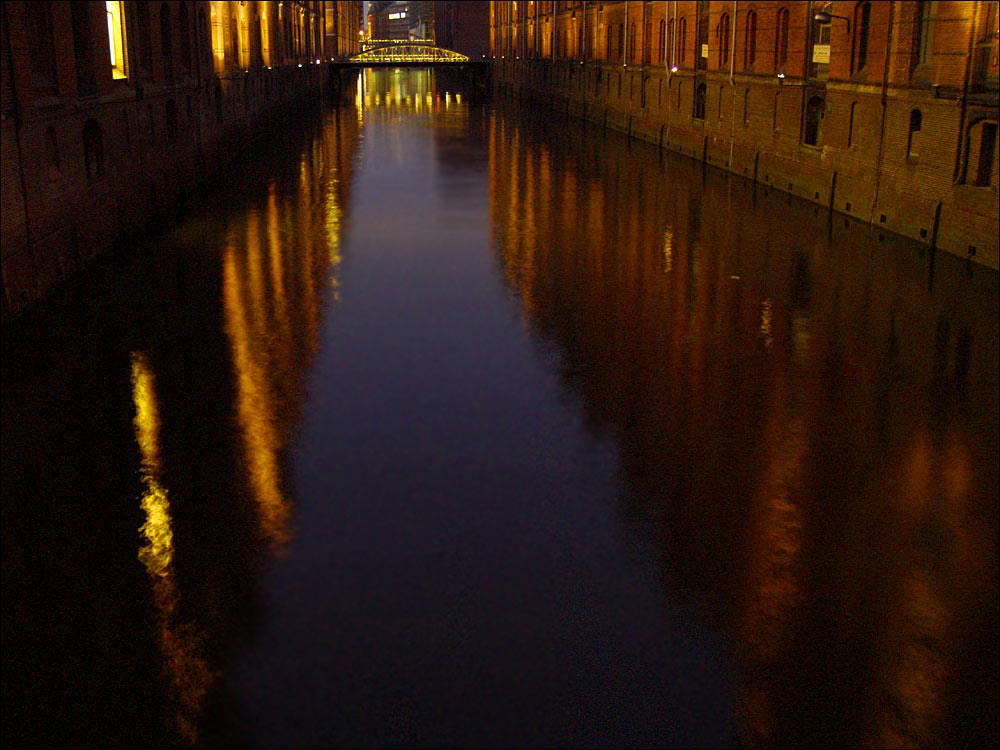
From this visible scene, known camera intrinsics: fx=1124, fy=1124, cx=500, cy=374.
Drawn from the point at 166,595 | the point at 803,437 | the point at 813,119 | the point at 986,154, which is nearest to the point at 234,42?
the point at 813,119

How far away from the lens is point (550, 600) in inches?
297

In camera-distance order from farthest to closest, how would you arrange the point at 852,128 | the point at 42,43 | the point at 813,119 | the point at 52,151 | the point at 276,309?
the point at 813,119 → the point at 852,128 → the point at 42,43 → the point at 52,151 → the point at 276,309

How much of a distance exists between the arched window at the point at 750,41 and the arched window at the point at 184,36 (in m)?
15.7

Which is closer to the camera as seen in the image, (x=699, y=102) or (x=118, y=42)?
(x=118, y=42)

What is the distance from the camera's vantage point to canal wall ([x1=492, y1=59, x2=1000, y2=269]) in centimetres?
1945

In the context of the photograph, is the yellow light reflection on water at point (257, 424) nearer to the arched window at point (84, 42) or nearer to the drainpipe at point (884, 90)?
the arched window at point (84, 42)

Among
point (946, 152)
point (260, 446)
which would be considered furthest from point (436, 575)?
point (946, 152)

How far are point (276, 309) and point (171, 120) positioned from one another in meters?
14.3

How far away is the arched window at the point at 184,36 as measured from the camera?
103ft

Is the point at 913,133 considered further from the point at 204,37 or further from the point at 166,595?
the point at 204,37

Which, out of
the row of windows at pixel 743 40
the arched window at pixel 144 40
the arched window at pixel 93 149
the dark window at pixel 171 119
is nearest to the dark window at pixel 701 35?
the row of windows at pixel 743 40

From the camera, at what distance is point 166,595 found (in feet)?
25.2

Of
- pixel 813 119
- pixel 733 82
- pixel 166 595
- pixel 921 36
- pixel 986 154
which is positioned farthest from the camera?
pixel 733 82

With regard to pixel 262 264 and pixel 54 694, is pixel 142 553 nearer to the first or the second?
pixel 54 694
